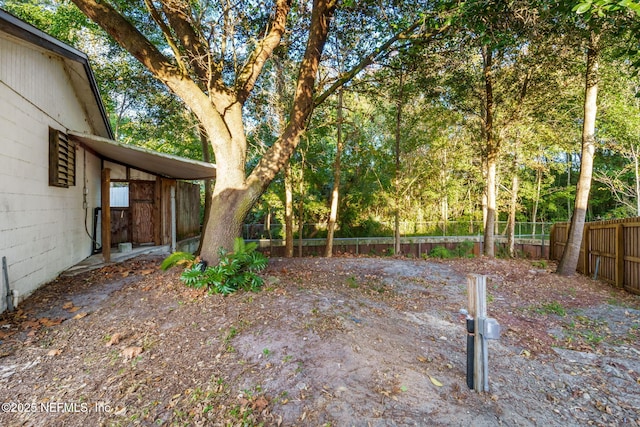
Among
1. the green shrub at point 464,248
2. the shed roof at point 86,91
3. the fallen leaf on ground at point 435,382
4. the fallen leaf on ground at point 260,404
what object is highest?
the shed roof at point 86,91

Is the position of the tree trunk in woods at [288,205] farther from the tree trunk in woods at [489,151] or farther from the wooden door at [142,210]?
the tree trunk in woods at [489,151]

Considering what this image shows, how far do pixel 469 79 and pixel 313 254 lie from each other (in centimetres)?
844

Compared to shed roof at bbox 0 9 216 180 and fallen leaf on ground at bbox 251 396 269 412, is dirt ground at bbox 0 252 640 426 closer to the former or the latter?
fallen leaf on ground at bbox 251 396 269 412

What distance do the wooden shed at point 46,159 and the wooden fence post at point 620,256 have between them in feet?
27.9

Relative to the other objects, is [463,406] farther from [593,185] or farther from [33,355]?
[593,185]

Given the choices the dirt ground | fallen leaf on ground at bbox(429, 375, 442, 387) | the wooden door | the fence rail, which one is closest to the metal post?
the dirt ground

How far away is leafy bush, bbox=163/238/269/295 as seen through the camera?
3.95m

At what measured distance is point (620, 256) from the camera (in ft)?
21.4

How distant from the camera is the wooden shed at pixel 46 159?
3.73 metres

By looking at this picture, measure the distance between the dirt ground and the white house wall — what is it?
54 centimetres

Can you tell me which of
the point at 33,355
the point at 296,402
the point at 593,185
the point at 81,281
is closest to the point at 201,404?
the point at 296,402

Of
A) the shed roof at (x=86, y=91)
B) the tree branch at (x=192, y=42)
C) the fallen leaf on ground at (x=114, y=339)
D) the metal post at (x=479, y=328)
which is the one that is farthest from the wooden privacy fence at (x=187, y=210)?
the metal post at (x=479, y=328)

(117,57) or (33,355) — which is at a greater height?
(117,57)

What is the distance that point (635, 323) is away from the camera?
4.38 m
